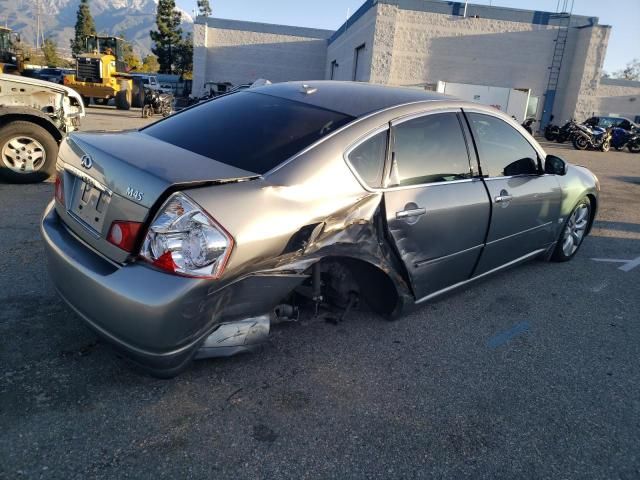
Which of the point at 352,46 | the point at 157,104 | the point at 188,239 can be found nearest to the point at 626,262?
the point at 188,239

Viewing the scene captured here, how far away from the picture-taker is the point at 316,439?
2.08 meters

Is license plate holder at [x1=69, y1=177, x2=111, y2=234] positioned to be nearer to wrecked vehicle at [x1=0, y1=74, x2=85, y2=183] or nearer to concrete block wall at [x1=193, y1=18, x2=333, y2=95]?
wrecked vehicle at [x1=0, y1=74, x2=85, y2=183]

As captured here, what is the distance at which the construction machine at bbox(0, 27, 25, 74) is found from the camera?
19.2 meters

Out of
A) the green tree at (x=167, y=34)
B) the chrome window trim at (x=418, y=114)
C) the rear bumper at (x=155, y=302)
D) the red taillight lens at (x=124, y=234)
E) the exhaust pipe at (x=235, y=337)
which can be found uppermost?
the green tree at (x=167, y=34)

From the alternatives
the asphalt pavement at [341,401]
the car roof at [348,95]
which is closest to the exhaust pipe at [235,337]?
the asphalt pavement at [341,401]

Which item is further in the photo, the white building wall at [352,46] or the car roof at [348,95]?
the white building wall at [352,46]

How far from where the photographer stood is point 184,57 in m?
63.8

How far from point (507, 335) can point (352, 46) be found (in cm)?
3529

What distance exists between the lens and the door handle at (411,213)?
273 cm

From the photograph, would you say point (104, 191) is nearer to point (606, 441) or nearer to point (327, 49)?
point (606, 441)

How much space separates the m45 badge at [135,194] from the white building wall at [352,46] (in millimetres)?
30968

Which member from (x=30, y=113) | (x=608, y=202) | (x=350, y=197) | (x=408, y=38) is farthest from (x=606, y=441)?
(x=408, y=38)

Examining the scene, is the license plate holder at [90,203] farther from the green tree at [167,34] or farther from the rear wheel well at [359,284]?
the green tree at [167,34]

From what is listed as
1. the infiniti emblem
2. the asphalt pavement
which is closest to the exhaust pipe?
the asphalt pavement
